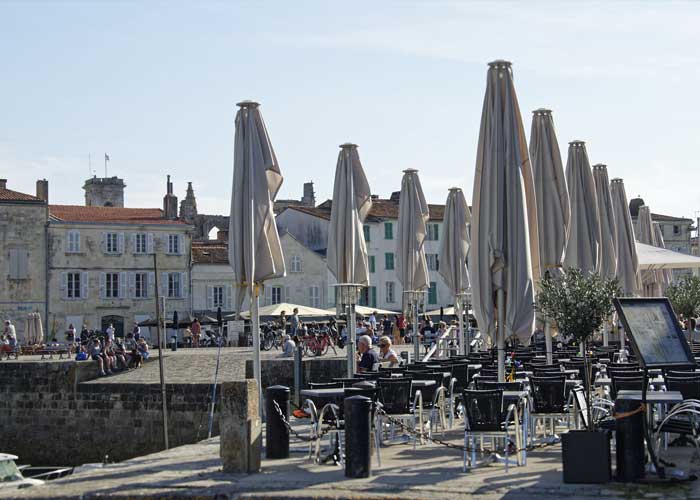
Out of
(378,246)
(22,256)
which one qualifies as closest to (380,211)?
(378,246)

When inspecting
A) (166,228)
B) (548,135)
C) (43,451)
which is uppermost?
(166,228)

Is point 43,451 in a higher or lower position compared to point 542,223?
lower

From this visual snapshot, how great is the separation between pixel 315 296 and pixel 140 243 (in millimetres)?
11558

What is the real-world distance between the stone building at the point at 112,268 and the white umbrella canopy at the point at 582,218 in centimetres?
4346

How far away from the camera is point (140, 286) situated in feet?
203

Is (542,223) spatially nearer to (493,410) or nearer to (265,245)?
(265,245)

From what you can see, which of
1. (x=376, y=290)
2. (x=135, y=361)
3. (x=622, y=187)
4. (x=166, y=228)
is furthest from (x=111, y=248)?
(x=622, y=187)

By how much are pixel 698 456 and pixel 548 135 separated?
295 inches

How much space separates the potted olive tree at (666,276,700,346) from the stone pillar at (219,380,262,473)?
657 inches

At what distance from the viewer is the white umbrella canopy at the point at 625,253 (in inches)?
883

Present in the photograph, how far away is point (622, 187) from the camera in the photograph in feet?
81.9

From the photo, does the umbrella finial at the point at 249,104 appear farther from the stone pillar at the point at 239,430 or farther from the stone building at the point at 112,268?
the stone building at the point at 112,268

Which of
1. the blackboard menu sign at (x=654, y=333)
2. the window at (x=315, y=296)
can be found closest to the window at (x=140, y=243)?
the window at (x=315, y=296)

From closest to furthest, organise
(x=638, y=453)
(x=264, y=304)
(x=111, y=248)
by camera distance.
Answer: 1. (x=638, y=453)
2. (x=111, y=248)
3. (x=264, y=304)
